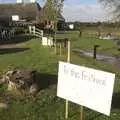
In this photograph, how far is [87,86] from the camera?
893 centimetres

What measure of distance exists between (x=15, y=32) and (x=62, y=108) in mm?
42077

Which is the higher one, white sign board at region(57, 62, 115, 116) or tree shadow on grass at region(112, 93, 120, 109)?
white sign board at region(57, 62, 115, 116)

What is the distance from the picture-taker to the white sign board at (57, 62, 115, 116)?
842 centimetres

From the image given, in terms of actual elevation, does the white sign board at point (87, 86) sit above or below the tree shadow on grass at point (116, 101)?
above

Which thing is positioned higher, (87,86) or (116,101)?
(87,86)

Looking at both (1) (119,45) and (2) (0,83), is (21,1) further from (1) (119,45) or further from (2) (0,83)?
(2) (0,83)

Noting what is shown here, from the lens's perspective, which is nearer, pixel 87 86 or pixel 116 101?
pixel 87 86

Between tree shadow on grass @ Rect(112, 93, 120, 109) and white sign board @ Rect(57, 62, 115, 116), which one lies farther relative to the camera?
tree shadow on grass @ Rect(112, 93, 120, 109)

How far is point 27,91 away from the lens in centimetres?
1273

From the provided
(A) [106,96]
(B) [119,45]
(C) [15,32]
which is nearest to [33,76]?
(A) [106,96]

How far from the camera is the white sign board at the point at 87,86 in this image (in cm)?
842

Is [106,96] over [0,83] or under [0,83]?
over

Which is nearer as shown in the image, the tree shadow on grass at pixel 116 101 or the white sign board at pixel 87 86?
the white sign board at pixel 87 86

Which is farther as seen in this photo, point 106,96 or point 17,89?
point 17,89
